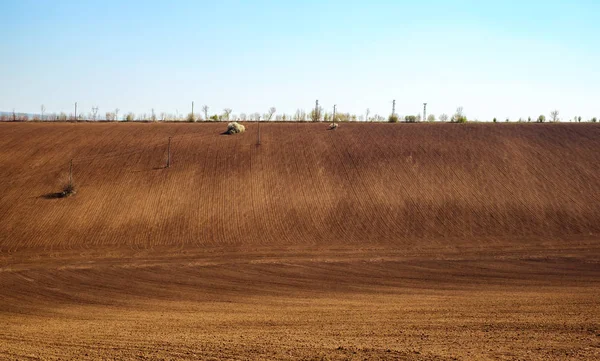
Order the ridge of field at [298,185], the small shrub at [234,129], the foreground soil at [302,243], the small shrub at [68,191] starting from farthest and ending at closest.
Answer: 1. the small shrub at [234,129]
2. the small shrub at [68,191]
3. the ridge of field at [298,185]
4. the foreground soil at [302,243]

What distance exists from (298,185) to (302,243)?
9348 millimetres

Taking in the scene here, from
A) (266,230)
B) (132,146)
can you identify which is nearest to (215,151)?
(132,146)

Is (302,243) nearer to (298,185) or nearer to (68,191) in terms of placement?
(298,185)

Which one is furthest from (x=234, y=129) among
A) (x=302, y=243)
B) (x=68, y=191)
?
(x=302, y=243)

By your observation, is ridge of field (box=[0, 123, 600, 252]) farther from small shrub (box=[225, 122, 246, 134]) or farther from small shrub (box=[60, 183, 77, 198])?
small shrub (box=[225, 122, 246, 134])

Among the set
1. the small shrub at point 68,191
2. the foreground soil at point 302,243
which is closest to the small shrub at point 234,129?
the foreground soil at point 302,243

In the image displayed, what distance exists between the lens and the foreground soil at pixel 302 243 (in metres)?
15.1

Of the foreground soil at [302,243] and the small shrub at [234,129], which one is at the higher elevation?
the small shrub at [234,129]

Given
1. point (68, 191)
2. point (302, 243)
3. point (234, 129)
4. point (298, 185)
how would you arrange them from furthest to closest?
1. point (234, 129)
2. point (298, 185)
3. point (68, 191)
4. point (302, 243)

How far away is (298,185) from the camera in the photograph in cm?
3938

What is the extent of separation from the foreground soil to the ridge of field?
0.17 meters

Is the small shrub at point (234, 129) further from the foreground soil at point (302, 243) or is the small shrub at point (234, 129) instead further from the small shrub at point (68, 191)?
the small shrub at point (68, 191)

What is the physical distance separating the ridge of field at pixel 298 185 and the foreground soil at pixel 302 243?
17cm

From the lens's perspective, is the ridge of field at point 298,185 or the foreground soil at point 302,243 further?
the ridge of field at point 298,185
